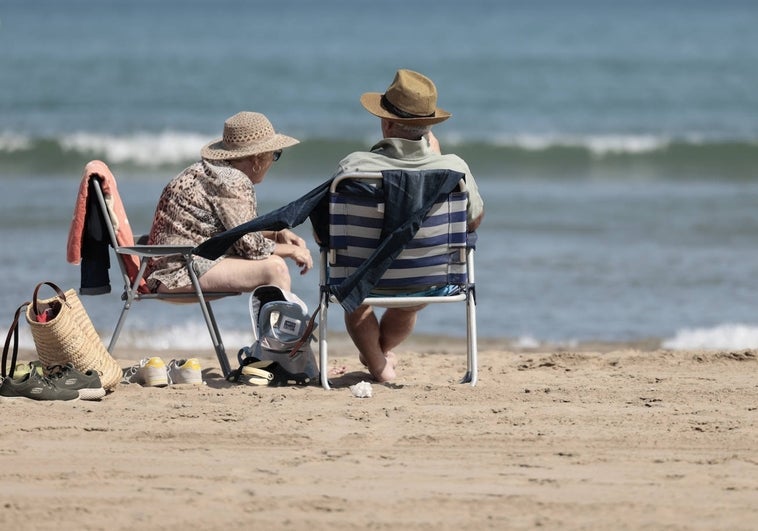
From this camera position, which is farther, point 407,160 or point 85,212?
point 85,212

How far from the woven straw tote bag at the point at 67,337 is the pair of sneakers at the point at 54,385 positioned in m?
0.05

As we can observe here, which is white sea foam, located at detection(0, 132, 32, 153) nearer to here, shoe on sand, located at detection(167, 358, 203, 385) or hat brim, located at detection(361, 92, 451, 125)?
shoe on sand, located at detection(167, 358, 203, 385)

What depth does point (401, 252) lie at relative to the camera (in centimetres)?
479

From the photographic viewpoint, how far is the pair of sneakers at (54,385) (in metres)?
4.56

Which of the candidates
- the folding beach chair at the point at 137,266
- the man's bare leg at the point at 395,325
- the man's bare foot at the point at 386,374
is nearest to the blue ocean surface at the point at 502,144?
the folding beach chair at the point at 137,266

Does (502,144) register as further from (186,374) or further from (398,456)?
(398,456)

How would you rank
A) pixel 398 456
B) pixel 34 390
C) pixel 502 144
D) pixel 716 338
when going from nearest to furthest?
pixel 398 456
pixel 34 390
pixel 716 338
pixel 502 144

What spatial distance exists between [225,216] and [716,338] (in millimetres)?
3014

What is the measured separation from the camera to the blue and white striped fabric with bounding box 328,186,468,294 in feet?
15.7

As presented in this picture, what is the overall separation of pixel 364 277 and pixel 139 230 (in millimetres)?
5973

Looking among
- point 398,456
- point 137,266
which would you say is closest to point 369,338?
point 137,266

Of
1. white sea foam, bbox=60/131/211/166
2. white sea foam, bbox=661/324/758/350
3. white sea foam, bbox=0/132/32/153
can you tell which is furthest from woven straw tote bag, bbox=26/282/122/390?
white sea foam, bbox=0/132/32/153

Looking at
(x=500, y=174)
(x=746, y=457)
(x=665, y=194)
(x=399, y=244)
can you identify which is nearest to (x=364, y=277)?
(x=399, y=244)

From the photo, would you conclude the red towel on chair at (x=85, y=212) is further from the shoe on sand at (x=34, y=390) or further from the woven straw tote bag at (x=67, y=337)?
the shoe on sand at (x=34, y=390)
